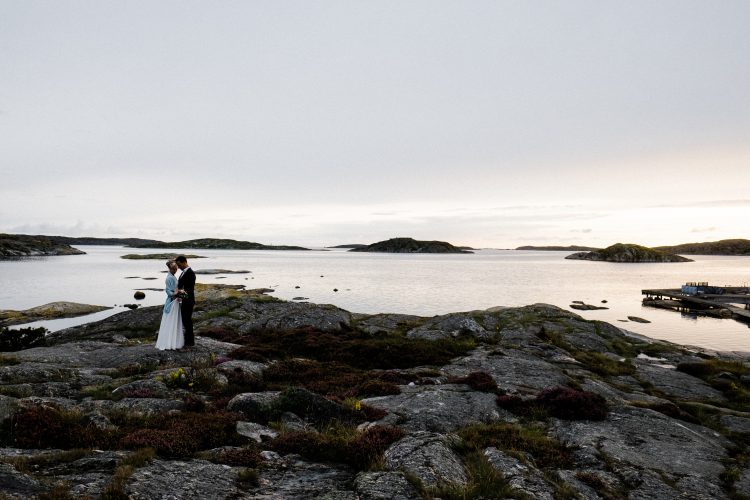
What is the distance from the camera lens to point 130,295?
298 ft

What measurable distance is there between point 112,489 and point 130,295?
9609cm

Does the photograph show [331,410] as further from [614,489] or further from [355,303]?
[355,303]

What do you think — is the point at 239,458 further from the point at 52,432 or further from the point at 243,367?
the point at 243,367

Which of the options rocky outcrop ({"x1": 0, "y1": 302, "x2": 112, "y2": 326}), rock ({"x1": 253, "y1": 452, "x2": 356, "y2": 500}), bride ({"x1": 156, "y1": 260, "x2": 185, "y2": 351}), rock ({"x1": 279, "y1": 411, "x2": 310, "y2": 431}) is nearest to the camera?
rock ({"x1": 253, "y1": 452, "x2": 356, "y2": 500})

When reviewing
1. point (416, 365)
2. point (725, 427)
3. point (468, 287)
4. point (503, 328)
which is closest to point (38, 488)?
point (416, 365)

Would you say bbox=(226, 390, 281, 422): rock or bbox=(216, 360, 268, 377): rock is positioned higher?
bbox=(226, 390, 281, 422): rock

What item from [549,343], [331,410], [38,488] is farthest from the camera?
[549,343]

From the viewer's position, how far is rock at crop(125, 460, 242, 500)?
783cm

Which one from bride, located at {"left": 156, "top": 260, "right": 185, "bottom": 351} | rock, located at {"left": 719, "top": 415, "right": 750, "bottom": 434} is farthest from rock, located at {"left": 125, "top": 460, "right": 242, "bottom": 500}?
rock, located at {"left": 719, "top": 415, "right": 750, "bottom": 434}

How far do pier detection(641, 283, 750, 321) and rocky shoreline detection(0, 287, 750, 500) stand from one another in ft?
214

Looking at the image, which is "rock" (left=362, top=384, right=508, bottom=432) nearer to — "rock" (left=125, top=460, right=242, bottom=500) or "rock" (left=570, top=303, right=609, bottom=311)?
"rock" (left=125, top=460, right=242, bottom=500)

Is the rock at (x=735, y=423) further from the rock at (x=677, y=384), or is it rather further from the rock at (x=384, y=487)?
the rock at (x=384, y=487)

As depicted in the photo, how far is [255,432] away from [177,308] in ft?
37.7

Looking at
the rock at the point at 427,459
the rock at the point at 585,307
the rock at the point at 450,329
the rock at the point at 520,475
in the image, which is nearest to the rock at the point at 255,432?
the rock at the point at 427,459
